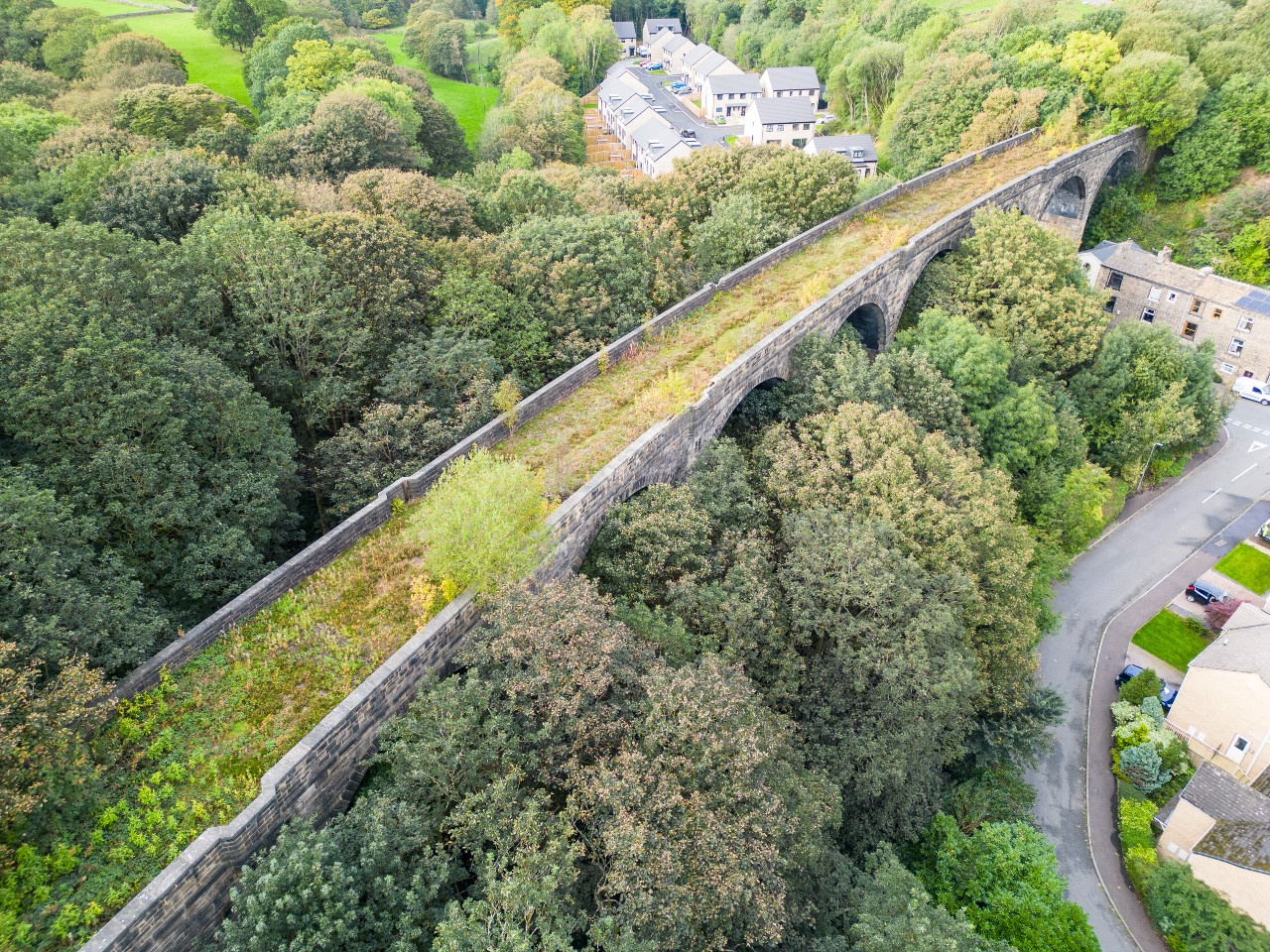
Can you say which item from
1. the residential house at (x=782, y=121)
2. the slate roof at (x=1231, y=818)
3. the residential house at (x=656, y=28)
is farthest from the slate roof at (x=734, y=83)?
the slate roof at (x=1231, y=818)

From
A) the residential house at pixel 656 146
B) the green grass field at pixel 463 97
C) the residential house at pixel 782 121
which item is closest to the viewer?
the residential house at pixel 656 146

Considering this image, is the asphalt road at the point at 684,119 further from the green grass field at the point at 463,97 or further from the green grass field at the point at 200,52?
the green grass field at the point at 200,52

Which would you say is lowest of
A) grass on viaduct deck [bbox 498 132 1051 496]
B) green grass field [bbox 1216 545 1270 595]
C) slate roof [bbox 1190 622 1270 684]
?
green grass field [bbox 1216 545 1270 595]

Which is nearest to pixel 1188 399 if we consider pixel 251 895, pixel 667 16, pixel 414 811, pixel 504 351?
pixel 504 351

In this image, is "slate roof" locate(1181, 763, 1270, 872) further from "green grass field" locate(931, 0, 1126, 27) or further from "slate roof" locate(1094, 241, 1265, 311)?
"green grass field" locate(931, 0, 1126, 27)

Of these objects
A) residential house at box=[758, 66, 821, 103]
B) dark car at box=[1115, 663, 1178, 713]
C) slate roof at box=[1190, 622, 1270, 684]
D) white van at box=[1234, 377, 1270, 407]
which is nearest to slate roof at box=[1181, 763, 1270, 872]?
slate roof at box=[1190, 622, 1270, 684]

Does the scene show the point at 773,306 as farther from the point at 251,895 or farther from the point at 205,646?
the point at 251,895
